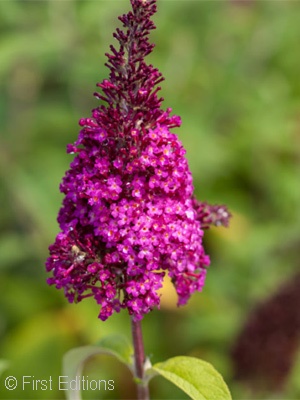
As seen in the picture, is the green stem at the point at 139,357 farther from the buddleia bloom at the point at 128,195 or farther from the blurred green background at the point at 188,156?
the blurred green background at the point at 188,156

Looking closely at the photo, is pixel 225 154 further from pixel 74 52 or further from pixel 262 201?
pixel 74 52

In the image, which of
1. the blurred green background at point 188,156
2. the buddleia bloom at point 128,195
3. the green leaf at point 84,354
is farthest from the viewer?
the blurred green background at point 188,156

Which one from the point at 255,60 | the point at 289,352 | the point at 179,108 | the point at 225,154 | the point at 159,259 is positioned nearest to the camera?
the point at 159,259

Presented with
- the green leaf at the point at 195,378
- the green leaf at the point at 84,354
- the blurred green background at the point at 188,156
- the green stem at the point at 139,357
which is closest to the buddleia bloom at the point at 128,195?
the green stem at the point at 139,357

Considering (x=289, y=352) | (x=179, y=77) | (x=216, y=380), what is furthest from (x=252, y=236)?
(x=216, y=380)

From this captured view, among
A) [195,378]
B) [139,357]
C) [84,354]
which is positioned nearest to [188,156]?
[84,354]

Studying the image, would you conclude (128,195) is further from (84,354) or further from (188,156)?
(188,156)

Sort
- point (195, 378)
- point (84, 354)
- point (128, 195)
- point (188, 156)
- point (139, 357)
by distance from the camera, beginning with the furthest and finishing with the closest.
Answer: point (188, 156) < point (84, 354) < point (139, 357) < point (195, 378) < point (128, 195)
